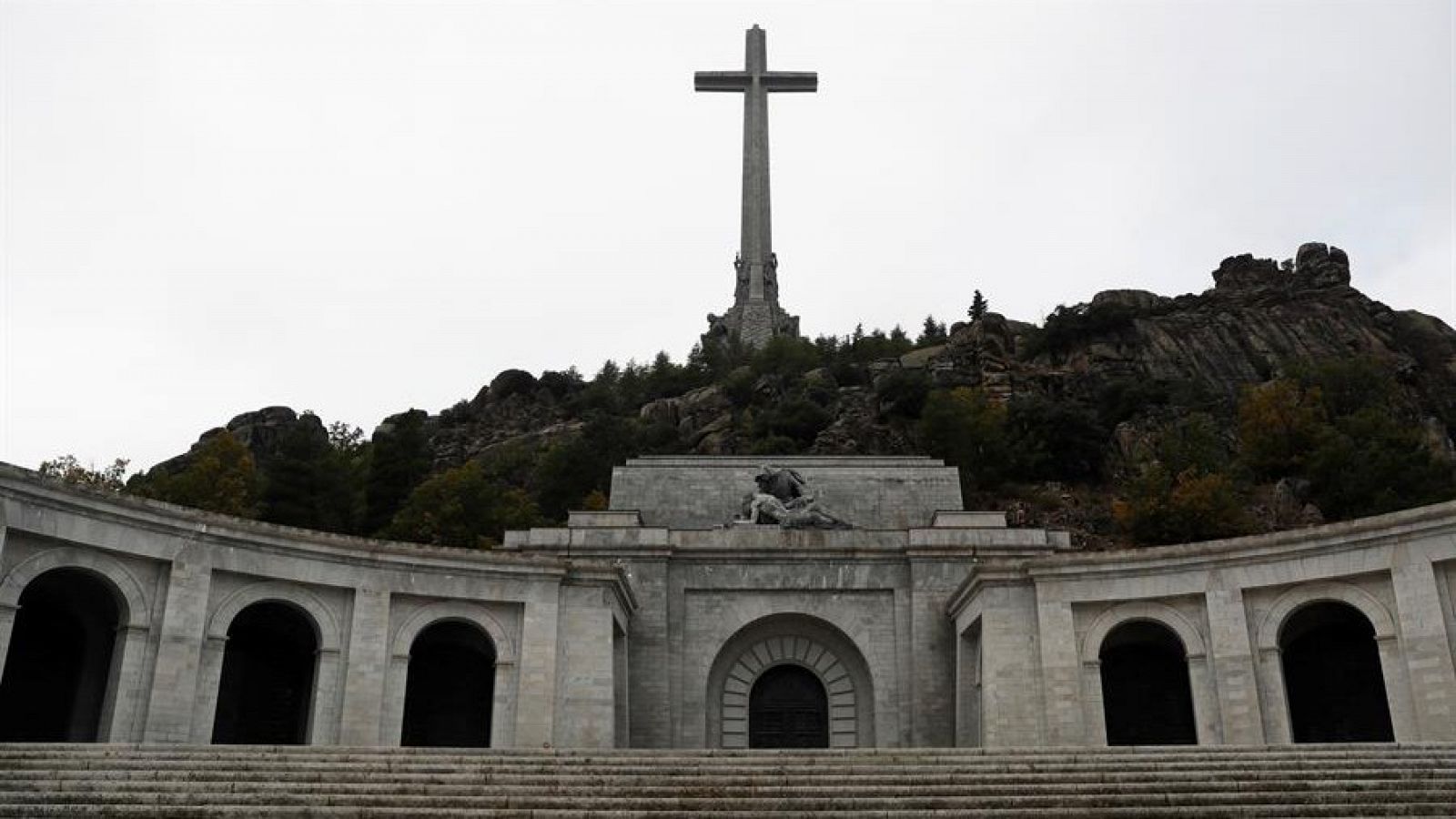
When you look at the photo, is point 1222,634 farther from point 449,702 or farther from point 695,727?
point 449,702

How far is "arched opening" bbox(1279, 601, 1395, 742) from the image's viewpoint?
27109mm

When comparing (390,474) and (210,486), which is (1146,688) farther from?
(390,474)

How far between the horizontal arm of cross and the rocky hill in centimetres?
1799

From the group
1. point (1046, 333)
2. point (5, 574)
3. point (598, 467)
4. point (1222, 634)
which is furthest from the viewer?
point (1046, 333)

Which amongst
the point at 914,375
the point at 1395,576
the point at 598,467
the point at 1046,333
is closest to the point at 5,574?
the point at 1395,576

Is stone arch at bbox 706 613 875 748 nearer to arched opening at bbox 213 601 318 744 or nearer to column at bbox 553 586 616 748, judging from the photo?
column at bbox 553 586 616 748

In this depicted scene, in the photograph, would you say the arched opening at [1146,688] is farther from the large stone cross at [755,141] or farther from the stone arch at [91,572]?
the large stone cross at [755,141]

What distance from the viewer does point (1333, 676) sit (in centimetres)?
2797

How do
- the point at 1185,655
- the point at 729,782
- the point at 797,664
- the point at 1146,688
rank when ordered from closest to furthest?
the point at 729,782, the point at 1185,655, the point at 1146,688, the point at 797,664

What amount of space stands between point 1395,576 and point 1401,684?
79.7 inches

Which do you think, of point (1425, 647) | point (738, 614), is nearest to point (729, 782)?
point (1425, 647)

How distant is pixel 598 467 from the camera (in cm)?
6575

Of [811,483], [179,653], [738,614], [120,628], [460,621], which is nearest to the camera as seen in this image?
[120,628]

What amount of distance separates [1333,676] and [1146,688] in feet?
13.2
